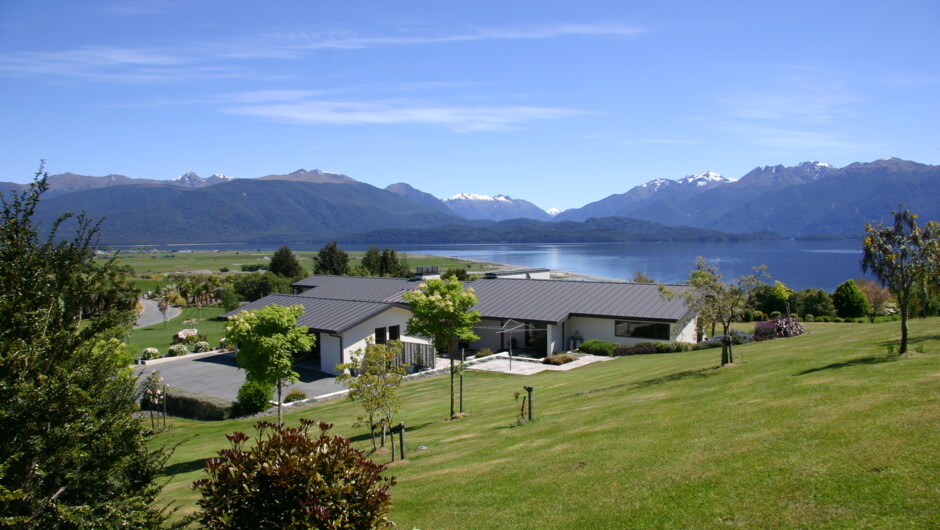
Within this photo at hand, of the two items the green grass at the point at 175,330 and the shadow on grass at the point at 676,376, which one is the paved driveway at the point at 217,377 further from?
the shadow on grass at the point at 676,376

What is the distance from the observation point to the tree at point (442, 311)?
677 inches

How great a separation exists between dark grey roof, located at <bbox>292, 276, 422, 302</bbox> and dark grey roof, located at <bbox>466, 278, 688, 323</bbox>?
6130 mm

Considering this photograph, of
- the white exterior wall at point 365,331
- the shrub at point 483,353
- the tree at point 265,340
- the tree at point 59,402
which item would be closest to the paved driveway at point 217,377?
the white exterior wall at point 365,331

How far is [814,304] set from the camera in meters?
43.6

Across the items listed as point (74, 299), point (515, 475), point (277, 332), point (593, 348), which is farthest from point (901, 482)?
point (593, 348)

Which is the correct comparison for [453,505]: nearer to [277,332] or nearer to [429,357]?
[277,332]

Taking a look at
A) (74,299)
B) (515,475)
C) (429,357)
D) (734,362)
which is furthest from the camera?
(429,357)

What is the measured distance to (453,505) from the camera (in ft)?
29.4

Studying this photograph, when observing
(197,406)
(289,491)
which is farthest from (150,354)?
(289,491)

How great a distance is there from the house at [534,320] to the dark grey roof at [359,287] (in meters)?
5.55

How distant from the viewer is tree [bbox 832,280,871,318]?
138 feet

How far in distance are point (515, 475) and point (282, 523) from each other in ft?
16.7

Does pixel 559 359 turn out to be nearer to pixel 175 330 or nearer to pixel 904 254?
pixel 904 254

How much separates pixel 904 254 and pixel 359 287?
3728 cm
